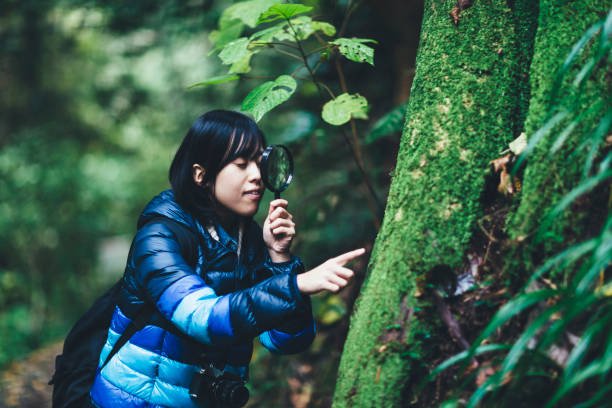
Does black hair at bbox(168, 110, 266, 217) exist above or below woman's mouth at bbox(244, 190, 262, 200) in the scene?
above

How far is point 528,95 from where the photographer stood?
201cm

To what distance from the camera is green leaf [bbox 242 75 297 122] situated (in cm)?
237

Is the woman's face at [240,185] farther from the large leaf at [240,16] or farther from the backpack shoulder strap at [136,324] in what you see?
the large leaf at [240,16]

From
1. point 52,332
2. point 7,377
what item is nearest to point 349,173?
point 7,377

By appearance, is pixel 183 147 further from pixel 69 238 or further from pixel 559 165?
pixel 69 238

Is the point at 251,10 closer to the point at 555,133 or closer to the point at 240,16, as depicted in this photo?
the point at 240,16

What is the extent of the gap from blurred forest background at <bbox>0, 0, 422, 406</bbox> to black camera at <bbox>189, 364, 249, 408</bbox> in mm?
1625

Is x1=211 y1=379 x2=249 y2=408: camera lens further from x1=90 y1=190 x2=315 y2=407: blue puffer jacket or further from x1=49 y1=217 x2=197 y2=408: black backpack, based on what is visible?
x1=49 y1=217 x2=197 y2=408: black backpack

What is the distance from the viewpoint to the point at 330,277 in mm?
1649

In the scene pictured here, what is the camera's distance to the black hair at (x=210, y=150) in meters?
2.21

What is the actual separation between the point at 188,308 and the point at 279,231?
0.49 m

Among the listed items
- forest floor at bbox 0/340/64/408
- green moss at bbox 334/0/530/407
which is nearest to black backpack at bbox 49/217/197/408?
green moss at bbox 334/0/530/407

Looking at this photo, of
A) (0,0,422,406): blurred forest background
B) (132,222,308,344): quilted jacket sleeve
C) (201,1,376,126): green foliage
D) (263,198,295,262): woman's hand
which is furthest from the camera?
(0,0,422,406): blurred forest background

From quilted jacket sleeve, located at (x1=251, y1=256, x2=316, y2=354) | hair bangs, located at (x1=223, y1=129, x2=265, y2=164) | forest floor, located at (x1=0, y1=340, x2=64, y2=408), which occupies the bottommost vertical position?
forest floor, located at (x1=0, y1=340, x2=64, y2=408)
